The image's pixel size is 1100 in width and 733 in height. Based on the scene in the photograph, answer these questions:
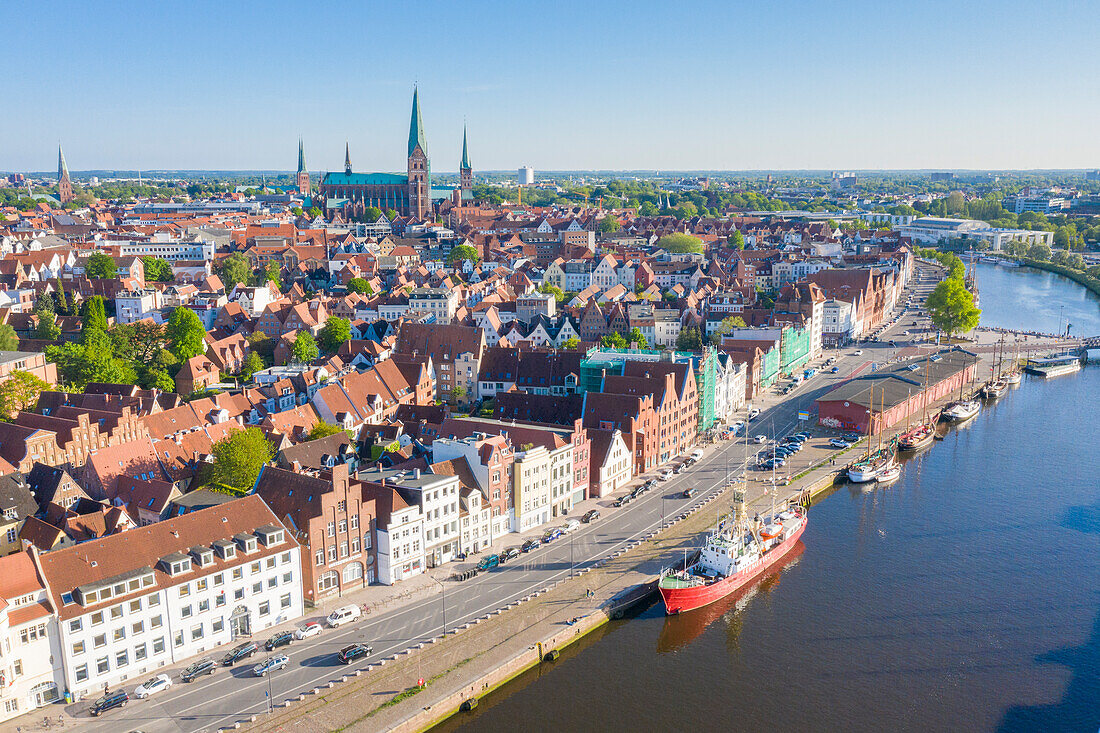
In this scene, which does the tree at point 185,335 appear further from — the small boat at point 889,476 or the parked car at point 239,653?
the small boat at point 889,476

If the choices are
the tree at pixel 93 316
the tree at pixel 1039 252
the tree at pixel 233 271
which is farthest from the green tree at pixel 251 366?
the tree at pixel 1039 252

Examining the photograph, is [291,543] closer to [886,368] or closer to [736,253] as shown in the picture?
[886,368]

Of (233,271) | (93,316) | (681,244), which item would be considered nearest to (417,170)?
(681,244)

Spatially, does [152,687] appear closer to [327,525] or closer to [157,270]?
[327,525]

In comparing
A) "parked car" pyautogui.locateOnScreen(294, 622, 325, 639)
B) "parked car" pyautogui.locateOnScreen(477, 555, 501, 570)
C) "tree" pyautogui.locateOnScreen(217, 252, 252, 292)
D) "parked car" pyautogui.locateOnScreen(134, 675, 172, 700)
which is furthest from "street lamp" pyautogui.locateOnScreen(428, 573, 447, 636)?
"tree" pyautogui.locateOnScreen(217, 252, 252, 292)

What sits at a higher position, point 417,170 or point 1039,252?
point 417,170

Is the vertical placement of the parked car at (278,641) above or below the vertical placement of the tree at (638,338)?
below
